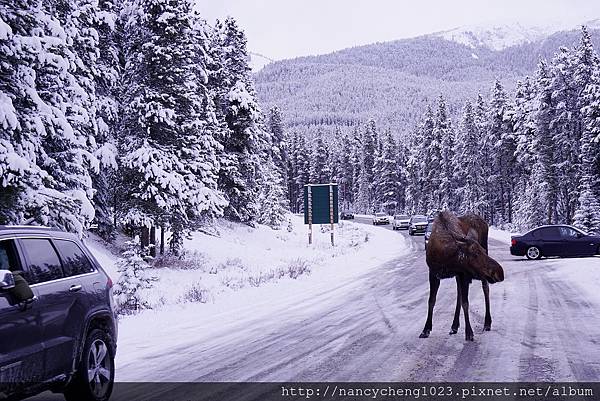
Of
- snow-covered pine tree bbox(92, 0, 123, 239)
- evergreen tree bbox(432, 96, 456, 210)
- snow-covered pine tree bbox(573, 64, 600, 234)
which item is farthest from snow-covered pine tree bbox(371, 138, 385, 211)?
snow-covered pine tree bbox(92, 0, 123, 239)

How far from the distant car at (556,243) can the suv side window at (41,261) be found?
24611mm

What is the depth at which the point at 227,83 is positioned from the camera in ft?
131

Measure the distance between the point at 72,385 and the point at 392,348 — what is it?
467 cm

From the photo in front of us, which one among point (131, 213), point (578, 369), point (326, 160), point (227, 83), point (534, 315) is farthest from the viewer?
Answer: point (326, 160)

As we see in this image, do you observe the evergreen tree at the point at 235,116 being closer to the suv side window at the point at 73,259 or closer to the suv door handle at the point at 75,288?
the suv side window at the point at 73,259

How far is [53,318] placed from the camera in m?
5.79

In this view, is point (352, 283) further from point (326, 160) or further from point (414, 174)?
point (326, 160)

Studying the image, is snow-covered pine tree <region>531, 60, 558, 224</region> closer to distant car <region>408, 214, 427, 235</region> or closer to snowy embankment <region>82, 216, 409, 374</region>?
distant car <region>408, 214, 427, 235</region>

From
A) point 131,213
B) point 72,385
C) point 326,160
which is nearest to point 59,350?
point 72,385

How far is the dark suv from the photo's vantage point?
17.0 ft

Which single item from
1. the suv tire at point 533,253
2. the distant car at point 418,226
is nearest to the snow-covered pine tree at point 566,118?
the distant car at point 418,226

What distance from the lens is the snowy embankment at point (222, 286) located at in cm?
1161

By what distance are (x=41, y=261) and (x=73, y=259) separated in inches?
25.9

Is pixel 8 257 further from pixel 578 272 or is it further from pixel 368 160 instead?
pixel 368 160
